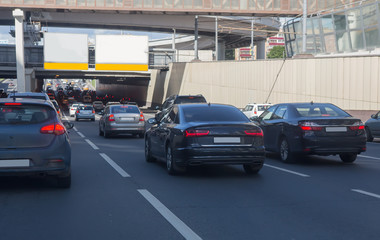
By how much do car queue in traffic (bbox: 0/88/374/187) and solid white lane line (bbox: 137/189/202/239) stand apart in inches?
57.0

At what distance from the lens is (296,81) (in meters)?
40.2

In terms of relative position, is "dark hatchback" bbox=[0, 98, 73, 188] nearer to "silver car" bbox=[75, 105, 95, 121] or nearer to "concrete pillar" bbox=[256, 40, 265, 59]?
"silver car" bbox=[75, 105, 95, 121]

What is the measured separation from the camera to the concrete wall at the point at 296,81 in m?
34.2

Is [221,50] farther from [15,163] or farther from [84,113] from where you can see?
[15,163]

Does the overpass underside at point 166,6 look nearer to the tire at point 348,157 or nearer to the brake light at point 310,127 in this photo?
the tire at point 348,157

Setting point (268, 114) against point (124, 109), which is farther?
point (124, 109)

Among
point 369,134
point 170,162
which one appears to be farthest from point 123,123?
point 170,162

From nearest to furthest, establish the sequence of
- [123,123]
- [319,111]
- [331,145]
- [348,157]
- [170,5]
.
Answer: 1. [331,145]
2. [319,111]
3. [348,157]
4. [123,123]
5. [170,5]

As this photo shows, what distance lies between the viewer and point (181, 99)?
26172 millimetres

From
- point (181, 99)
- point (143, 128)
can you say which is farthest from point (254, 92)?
point (143, 128)

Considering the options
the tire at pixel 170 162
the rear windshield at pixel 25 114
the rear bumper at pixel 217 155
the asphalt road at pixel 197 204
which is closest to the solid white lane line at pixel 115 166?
the asphalt road at pixel 197 204

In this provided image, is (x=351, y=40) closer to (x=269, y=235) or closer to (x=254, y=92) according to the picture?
(x=254, y=92)

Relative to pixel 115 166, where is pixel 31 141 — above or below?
above

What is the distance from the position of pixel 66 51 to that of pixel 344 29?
29814 millimetres
